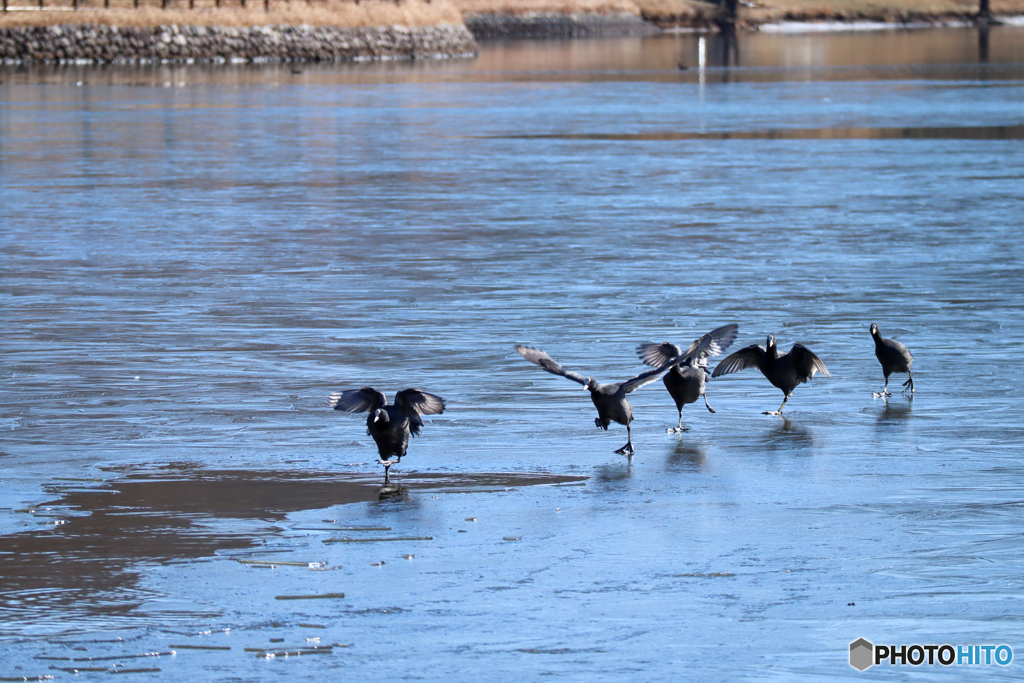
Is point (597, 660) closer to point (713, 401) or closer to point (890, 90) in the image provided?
point (713, 401)

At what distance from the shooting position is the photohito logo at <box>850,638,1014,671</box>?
16.3 ft

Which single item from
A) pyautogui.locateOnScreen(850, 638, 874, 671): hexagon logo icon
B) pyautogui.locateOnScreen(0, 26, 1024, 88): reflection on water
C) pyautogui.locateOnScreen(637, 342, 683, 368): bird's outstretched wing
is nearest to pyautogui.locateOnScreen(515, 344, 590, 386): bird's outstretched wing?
pyautogui.locateOnScreen(637, 342, 683, 368): bird's outstretched wing

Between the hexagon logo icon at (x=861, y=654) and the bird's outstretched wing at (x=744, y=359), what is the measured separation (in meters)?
3.58

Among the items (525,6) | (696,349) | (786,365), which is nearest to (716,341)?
(696,349)

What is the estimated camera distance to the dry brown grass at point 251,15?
61.6m

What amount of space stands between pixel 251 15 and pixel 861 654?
65201 mm

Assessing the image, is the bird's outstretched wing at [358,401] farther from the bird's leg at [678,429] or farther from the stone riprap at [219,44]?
the stone riprap at [219,44]

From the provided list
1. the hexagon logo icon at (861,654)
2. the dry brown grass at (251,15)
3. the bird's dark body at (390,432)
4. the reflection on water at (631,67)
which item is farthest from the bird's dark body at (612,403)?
the dry brown grass at (251,15)

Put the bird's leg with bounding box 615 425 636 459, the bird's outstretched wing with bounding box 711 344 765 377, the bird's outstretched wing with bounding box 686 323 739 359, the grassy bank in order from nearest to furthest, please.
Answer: the bird's leg with bounding box 615 425 636 459, the bird's outstretched wing with bounding box 686 323 739 359, the bird's outstretched wing with bounding box 711 344 765 377, the grassy bank

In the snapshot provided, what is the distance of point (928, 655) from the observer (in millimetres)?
5035

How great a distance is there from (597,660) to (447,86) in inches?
1673

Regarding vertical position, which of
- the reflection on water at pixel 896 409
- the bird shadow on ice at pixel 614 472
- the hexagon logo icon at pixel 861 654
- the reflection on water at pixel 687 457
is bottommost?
the hexagon logo icon at pixel 861 654

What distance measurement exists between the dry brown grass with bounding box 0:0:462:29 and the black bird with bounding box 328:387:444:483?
2245 inches

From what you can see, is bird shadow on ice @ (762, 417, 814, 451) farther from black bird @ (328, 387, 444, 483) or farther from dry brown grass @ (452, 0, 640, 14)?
dry brown grass @ (452, 0, 640, 14)
